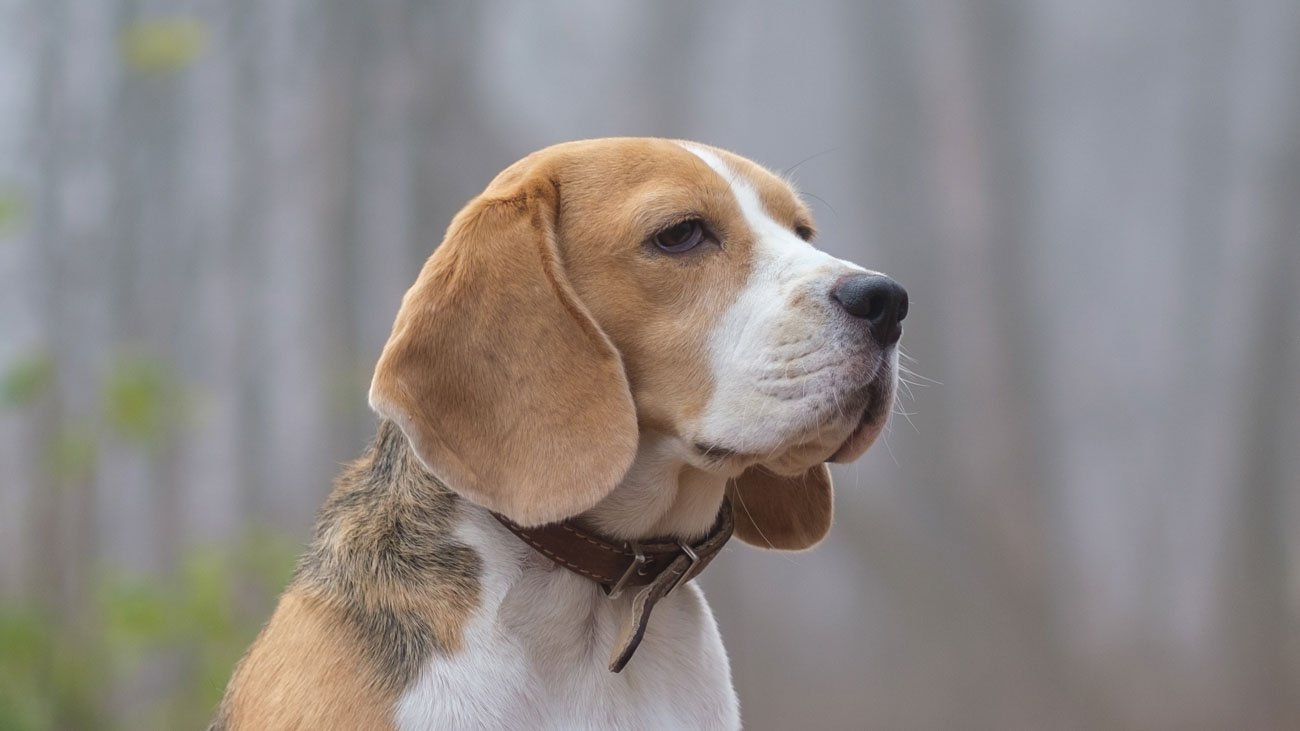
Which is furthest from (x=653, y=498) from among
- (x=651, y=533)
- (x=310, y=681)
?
(x=310, y=681)

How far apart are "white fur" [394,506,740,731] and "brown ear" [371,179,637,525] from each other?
14 cm

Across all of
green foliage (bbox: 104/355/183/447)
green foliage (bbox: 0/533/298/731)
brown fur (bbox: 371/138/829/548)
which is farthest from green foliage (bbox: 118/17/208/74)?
brown fur (bbox: 371/138/829/548)

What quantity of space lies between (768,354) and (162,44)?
11.4ft

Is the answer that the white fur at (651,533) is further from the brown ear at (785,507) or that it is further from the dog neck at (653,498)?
the brown ear at (785,507)

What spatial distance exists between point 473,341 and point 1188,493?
2731mm

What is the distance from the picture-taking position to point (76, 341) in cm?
447

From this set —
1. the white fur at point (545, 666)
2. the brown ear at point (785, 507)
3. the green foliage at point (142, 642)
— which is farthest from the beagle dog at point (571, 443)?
the green foliage at point (142, 642)

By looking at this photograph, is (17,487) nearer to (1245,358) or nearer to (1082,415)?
(1082,415)

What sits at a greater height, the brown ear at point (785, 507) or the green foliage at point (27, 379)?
the brown ear at point (785, 507)

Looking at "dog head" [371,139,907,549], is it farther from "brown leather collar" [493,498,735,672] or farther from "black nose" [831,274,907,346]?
"brown leather collar" [493,498,735,672]

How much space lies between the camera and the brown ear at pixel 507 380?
5.63 ft

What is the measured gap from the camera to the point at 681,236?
193 cm

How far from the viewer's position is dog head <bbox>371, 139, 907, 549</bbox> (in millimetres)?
1745

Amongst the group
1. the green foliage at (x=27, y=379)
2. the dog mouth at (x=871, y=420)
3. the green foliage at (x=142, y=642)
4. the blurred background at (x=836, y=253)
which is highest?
the dog mouth at (x=871, y=420)
